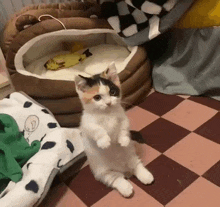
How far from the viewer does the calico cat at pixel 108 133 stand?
3.14 feet

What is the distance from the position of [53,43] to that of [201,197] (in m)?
1.40

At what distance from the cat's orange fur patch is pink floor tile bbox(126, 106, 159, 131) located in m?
0.52

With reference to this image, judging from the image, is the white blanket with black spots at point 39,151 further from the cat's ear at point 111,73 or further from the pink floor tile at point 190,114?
the pink floor tile at point 190,114

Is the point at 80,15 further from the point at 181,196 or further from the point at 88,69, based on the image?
the point at 181,196

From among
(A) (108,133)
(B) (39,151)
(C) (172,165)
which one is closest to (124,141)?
(A) (108,133)

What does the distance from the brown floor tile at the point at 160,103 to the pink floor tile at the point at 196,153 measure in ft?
0.86

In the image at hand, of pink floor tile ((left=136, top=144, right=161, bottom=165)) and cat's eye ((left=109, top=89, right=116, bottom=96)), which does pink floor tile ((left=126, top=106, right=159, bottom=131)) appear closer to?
pink floor tile ((left=136, top=144, right=161, bottom=165))

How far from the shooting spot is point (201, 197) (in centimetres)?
99

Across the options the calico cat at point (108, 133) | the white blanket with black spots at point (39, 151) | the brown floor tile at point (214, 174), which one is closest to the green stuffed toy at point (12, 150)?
the white blanket with black spots at point (39, 151)

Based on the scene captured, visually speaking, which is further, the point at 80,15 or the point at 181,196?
the point at 80,15

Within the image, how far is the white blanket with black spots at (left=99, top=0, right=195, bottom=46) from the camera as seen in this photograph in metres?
1.45

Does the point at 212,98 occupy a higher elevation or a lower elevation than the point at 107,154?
lower

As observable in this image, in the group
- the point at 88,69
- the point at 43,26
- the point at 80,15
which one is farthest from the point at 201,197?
the point at 80,15

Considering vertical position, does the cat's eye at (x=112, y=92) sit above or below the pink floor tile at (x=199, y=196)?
above
